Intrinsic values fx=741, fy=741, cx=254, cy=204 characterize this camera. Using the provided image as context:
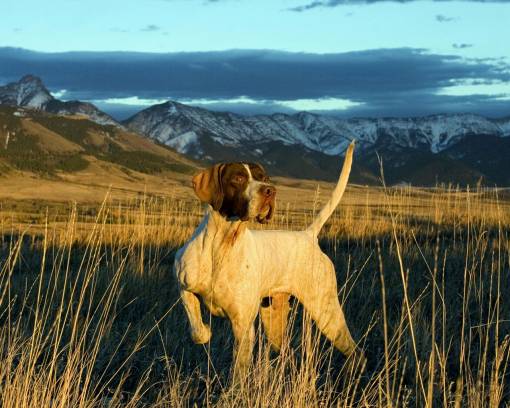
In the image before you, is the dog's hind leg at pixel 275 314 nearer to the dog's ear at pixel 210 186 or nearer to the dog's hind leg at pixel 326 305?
the dog's hind leg at pixel 326 305

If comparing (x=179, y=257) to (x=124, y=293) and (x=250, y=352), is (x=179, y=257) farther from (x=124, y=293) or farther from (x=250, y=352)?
(x=124, y=293)

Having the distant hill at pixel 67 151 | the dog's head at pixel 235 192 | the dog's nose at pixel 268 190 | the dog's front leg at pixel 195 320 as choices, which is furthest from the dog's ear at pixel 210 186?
the distant hill at pixel 67 151

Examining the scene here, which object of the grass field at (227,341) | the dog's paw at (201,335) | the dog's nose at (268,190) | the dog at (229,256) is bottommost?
the grass field at (227,341)

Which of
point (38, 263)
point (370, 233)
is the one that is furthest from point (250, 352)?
point (370, 233)

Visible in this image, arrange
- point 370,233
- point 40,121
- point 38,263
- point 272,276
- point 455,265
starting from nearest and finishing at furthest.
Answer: point 272,276, point 455,265, point 38,263, point 370,233, point 40,121

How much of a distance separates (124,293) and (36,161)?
8253 centimetres

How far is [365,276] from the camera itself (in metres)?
9.18

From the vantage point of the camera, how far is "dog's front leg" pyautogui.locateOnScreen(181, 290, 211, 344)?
15.5ft

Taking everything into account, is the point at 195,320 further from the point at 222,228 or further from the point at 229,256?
the point at 222,228

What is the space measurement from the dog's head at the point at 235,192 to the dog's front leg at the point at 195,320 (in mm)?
579

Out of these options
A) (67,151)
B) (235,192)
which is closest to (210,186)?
(235,192)

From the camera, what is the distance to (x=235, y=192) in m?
4.75

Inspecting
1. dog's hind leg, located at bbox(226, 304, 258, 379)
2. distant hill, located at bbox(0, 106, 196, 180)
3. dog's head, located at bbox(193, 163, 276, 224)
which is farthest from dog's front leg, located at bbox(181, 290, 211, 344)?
distant hill, located at bbox(0, 106, 196, 180)

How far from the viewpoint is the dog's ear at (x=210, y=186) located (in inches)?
188
